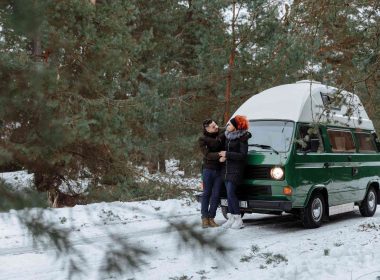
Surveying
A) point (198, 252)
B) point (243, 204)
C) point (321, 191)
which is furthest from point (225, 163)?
point (198, 252)

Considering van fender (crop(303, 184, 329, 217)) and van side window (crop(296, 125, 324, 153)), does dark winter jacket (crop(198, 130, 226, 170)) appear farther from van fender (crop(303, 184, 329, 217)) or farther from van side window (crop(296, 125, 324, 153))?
van fender (crop(303, 184, 329, 217))

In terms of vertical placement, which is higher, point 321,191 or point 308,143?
point 308,143

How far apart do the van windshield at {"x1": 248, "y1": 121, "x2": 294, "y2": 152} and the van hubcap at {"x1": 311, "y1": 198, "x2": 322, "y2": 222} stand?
143 cm

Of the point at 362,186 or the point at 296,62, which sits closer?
the point at 362,186

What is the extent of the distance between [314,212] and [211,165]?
233cm

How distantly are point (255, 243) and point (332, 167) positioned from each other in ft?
10.3

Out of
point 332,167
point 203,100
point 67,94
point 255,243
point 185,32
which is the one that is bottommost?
point 255,243

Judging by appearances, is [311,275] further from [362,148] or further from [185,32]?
[185,32]

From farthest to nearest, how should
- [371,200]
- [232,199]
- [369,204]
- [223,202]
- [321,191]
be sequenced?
[371,200] < [369,204] < [321,191] < [223,202] < [232,199]

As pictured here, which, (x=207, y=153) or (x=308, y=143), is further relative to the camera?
(x=308, y=143)

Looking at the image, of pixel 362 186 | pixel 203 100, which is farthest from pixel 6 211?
pixel 203 100

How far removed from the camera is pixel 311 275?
19.6 feet

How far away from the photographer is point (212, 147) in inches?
373

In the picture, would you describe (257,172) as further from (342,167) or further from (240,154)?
(342,167)
